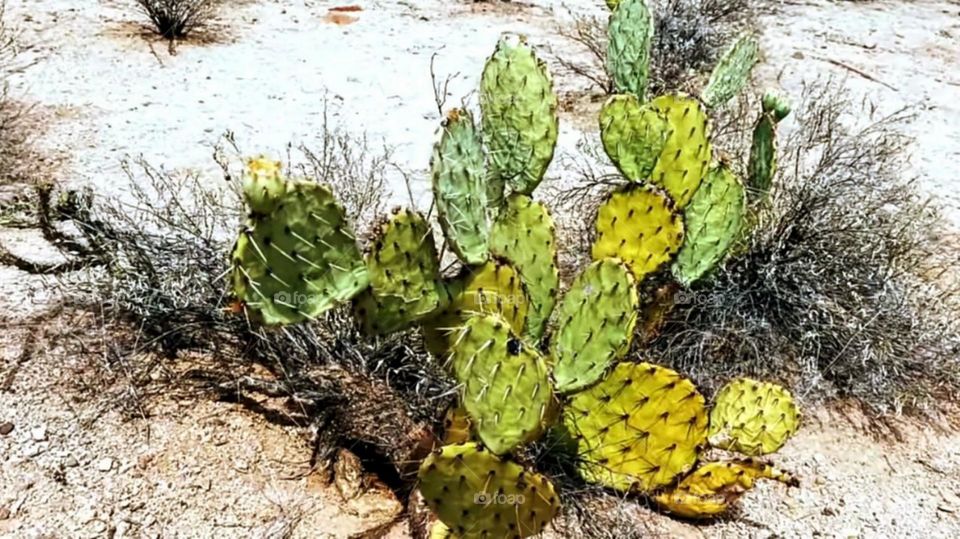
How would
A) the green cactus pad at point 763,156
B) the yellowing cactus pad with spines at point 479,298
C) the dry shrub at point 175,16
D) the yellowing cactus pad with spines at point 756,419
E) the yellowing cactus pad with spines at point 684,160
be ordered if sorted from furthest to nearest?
the dry shrub at point 175,16 < the green cactus pad at point 763,156 < the yellowing cactus pad with spines at point 684,160 < the yellowing cactus pad with spines at point 756,419 < the yellowing cactus pad with spines at point 479,298

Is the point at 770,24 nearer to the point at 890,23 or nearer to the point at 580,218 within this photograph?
the point at 890,23

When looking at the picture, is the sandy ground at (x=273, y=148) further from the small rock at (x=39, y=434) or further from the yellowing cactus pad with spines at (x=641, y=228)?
the yellowing cactus pad with spines at (x=641, y=228)

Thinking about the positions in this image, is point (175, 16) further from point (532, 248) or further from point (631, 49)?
point (532, 248)

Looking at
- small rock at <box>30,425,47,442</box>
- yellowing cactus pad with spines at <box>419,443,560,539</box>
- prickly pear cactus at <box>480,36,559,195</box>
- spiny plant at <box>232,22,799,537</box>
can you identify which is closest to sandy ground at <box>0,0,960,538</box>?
small rock at <box>30,425,47,442</box>

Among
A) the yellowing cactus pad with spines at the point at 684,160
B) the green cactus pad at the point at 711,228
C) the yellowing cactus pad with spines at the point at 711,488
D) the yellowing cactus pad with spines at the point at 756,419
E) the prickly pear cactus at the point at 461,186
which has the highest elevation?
the prickly pear cactus at the point at 461,186

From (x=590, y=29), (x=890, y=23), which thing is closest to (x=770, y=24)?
(x=890, y=23)

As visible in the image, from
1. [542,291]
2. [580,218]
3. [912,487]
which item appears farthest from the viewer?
[580,218]

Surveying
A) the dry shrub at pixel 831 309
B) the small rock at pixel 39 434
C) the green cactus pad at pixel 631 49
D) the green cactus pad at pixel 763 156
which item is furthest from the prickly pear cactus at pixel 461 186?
the green cactus pad at pixel 631 49
